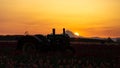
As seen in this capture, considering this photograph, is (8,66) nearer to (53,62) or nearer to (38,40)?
(53,62)

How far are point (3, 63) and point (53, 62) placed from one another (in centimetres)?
256

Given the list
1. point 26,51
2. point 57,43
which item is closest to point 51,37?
point 57,43

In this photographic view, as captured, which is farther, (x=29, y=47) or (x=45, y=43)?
(x=45, y=43)

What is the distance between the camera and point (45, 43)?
79.6ft

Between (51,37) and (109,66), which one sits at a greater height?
(51,37)

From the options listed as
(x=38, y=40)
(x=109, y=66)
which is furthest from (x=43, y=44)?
(x=109, y=66)

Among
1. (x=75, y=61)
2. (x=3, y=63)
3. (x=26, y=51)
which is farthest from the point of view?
(x=26, y=51)

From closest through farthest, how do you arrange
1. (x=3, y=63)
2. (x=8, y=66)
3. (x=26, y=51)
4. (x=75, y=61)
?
1. (x=8, y=66)
2. (x=3, y=63)
3. (x=75, y=61)
4. (x=26, y=51)

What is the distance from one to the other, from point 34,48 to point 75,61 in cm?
594

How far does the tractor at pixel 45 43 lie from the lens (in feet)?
78.6

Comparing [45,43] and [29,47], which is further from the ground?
[45,43]

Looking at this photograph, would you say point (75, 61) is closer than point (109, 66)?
No

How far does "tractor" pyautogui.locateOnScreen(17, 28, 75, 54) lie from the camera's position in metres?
24.0

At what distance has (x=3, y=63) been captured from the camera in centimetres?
1745
